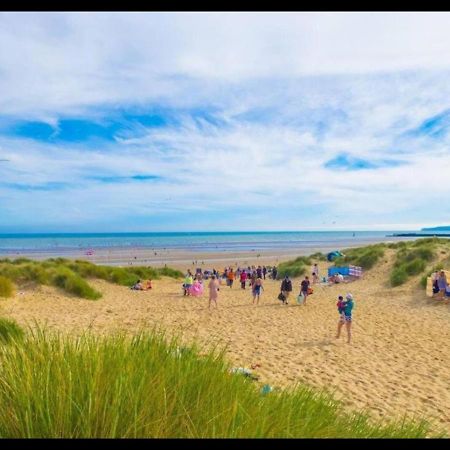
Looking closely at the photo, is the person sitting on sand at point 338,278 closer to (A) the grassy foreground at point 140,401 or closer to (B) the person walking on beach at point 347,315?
(B) the person walking on beach at point 347,315

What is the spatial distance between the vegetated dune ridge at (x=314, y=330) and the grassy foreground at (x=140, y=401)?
1026mm

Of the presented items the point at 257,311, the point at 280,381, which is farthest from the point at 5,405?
the point at 257,311

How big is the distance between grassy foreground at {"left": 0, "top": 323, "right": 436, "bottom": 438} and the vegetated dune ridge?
1.03m

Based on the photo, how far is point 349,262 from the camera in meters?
32.4

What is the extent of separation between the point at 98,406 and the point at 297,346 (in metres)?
8.74

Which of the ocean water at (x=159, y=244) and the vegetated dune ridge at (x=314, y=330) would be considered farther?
the ocean water at (x=159, y=244)

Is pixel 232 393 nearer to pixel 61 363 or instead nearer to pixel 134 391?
pixel 134 391

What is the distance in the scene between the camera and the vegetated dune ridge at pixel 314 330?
24.5 feet

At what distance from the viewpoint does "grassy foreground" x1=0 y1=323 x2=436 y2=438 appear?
2.41 m

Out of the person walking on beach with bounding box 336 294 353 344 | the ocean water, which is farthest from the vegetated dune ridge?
the ocean water

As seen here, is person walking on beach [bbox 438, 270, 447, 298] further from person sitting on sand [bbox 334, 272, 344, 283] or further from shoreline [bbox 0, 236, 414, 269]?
shoreline [bbox 0, 236, 414, 269]

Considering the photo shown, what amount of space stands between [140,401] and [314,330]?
35.8 feet

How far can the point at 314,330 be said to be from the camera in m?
12.7

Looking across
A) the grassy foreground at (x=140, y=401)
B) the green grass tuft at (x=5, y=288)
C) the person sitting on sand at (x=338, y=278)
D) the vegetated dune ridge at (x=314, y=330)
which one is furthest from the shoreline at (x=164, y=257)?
the grassy foreground at (x=140, y=401)
